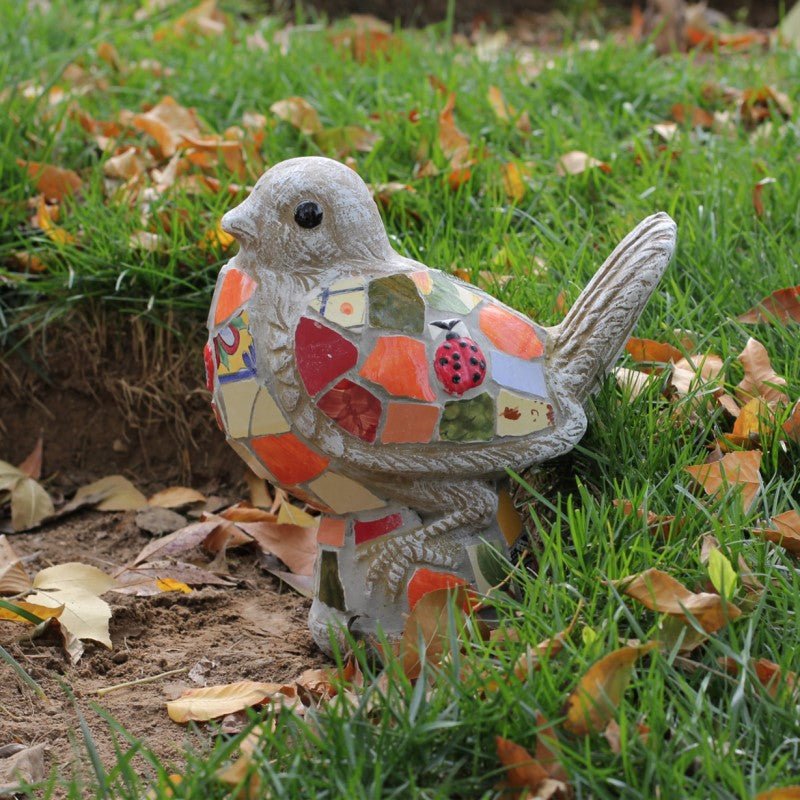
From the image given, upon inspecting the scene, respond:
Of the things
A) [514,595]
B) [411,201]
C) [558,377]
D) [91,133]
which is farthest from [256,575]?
[91,133]

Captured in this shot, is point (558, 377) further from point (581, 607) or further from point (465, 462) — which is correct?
point (581, 607)

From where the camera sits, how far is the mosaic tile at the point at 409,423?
199 cm

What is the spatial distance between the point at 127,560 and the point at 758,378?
5.04 feet

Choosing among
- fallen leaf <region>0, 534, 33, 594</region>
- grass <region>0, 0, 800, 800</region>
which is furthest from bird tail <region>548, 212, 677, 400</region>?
fallen leaf <region>0, 534, 33, 594</region>

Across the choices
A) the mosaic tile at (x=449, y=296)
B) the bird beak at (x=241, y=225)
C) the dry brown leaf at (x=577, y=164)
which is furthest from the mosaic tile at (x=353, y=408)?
the dry brown leaf at (x=577, y=164)

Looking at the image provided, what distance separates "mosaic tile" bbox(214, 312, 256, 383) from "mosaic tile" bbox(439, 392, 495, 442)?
0.34m

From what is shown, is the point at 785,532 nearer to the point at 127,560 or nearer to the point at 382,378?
the point at 382,378

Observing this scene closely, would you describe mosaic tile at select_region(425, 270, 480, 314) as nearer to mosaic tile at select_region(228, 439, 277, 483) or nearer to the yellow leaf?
mosaic tile at select_region(228, 439, 277, 483)

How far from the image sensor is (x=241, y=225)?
2037 millimetres

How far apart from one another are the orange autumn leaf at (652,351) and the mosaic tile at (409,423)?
0.77 m

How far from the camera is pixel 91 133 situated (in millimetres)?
3740

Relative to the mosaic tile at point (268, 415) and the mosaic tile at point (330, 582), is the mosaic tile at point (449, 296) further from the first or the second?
the mosaic tile at point (330, 582)

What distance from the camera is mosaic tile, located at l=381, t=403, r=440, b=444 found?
1.99 metres

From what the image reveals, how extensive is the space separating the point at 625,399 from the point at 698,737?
2.75 feet
